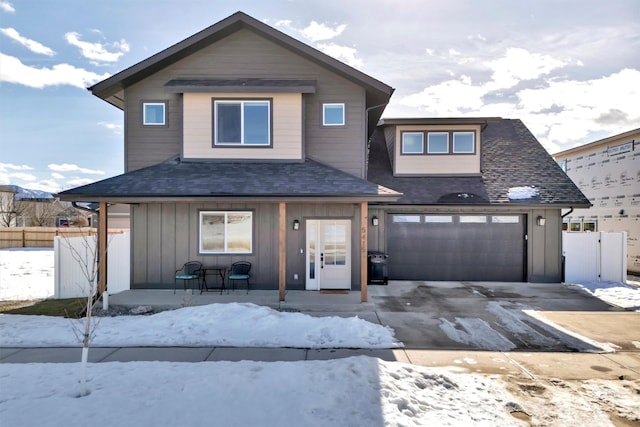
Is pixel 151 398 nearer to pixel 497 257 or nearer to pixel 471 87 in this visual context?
pixel 497 257

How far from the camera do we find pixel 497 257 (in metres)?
11.0

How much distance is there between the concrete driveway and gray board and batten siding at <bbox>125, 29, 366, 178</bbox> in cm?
407

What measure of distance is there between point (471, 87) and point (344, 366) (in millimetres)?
13309

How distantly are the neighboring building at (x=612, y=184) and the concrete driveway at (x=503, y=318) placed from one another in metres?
6.73

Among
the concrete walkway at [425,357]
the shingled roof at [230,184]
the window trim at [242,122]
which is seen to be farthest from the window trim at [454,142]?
the concrete walkway at [425,357]

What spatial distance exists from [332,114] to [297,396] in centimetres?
794

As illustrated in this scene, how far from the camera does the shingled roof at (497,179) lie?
10.8 metres

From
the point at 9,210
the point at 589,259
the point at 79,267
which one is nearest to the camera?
the point at 79,267

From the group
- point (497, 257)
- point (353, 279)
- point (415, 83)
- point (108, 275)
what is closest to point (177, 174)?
point (108, 275)

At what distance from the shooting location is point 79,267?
9.01 metres

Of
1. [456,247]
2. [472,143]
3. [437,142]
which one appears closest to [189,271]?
[456,247]

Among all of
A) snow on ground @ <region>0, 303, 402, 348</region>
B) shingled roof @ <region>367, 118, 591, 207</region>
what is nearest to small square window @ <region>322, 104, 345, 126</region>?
shingled roof @ <region>367, 118, 591, 207</region>

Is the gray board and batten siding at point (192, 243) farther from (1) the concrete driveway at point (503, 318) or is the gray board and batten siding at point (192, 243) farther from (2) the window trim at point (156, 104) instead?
(2) the window trim at point (156, 104)

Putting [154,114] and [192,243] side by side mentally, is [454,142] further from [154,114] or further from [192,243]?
[154,114]
